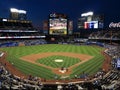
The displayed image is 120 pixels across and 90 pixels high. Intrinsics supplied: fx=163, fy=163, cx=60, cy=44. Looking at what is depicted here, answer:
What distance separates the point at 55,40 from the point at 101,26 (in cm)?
2916

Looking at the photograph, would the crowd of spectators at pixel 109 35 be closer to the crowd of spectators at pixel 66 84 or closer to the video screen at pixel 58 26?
the video screen at pixel 58 26

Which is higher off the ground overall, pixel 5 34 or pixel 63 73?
pixel 5 34

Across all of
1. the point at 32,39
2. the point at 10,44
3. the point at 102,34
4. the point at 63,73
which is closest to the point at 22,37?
the point at 32,39

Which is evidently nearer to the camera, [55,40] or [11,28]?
[11,28]

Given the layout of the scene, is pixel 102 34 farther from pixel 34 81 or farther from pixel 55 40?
pixel 34 81

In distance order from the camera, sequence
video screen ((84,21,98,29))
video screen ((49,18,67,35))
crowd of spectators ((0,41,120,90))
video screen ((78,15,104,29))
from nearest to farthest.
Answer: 1. crowd of spectators ((0,41,120,90))
2. video screen ((49,18,67,35))
3. video screen ((78,15,104,29))
4. video screen ((84,21,98,29))

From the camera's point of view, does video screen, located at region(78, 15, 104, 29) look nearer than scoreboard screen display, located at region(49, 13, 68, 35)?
No

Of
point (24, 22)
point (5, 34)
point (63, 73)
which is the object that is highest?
point (24, 22)

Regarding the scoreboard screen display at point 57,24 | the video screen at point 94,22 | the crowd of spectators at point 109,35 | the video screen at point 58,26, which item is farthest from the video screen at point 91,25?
the video screen at point 58,26

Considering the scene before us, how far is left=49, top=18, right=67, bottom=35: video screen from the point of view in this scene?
284 feet

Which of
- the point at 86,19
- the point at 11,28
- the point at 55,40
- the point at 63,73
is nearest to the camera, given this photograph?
the point at 63,73

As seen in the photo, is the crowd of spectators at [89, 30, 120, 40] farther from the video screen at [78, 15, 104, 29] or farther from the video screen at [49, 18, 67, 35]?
the video screen at [49, 18, 67, 35]

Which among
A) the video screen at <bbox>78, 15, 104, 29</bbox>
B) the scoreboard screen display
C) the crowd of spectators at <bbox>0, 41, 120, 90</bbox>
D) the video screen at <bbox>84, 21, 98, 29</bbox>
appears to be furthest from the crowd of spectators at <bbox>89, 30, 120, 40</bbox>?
the crowd of spectators at <bbox>0, 41, 120, 90</bbox>

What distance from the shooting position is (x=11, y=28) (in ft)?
287
